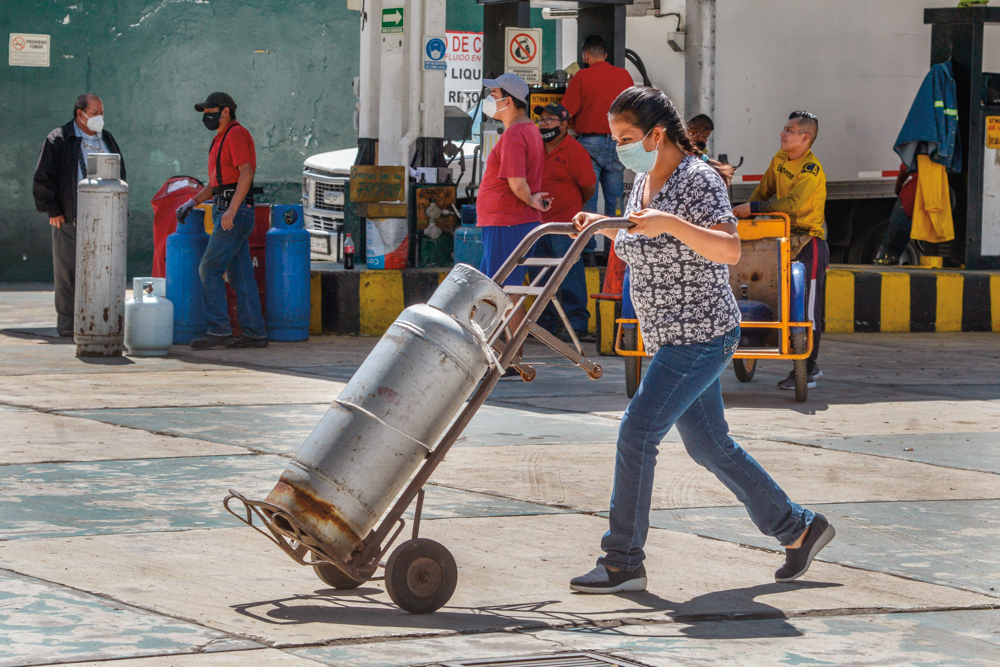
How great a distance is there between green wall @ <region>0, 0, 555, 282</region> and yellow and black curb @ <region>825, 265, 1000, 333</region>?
8.59 m

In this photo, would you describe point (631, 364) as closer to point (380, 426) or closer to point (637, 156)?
point (637, 156)

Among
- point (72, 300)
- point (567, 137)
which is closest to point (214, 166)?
point (72, 300)

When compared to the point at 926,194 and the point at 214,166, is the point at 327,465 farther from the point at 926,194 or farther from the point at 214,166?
the point at 926,194

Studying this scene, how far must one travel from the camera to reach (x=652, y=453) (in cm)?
495

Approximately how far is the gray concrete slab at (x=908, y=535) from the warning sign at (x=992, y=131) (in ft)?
30.5

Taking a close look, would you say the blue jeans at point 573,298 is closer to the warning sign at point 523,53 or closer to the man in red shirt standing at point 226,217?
the warning sign at point 523,53

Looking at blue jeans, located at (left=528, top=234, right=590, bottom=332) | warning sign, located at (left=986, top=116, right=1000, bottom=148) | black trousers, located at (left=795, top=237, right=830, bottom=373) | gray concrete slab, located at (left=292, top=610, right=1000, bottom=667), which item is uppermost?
warning sign, located at (left=986, top=116, right=1000, bottom=148)

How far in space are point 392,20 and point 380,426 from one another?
10119mm

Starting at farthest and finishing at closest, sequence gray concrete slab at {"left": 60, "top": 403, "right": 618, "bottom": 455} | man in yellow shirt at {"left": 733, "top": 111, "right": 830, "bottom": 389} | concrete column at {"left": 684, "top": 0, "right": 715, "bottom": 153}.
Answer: concrete column at {"left": 684, "top": 0, "right": 715, "bottom": 153} → man in yellow shirt at {"left": 733, "top": 111, "right": 830, "bottom": 389} → gray concrete slab at {"left": 60, "top": 403, "right": 618, "bottom": 455}

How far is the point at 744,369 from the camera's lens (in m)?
10.5

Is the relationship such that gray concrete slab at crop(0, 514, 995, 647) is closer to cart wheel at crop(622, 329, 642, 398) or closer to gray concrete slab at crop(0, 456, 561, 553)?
gray concrete slab at crop(0, 456, 561, 553)

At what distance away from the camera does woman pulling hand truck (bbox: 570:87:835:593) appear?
16.1ft

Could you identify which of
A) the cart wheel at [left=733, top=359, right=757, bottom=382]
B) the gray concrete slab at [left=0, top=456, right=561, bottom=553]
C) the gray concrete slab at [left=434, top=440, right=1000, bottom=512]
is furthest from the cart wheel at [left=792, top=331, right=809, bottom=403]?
the gray concrete slab at [left=0, top=456, right=561, bottom=553]

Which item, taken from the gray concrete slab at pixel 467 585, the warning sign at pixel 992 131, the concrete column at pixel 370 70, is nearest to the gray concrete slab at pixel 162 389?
the gray concrete slab at pixel 467 585
